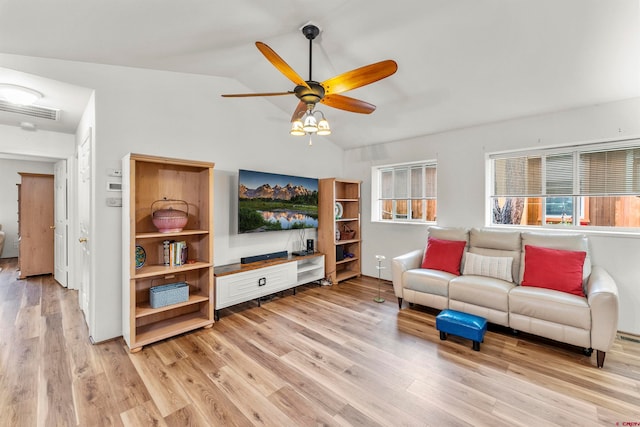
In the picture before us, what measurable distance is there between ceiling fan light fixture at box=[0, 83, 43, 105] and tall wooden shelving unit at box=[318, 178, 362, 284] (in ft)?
11.3

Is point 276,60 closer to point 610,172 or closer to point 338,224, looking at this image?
point 338,224

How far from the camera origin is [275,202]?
3.80 m

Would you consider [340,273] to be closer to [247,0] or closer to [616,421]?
[616,421]

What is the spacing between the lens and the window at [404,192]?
4246 millimetres

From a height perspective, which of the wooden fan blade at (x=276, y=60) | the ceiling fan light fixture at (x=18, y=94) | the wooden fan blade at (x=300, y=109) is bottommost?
the wooden fan blade at (x=300, y=109)

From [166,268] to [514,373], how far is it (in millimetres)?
3179

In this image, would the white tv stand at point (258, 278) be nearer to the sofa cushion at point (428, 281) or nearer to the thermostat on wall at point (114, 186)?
the thermostat on wall at point (114, 186)

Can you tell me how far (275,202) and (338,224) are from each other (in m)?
1.57

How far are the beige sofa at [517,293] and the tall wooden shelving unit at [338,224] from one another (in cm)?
126

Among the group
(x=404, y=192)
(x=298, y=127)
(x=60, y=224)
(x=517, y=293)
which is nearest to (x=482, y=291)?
(x=517, y=293)

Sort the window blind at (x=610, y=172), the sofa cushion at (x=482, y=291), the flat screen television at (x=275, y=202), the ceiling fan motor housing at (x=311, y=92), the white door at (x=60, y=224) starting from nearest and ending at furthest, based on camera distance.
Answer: the ceiling fan motor housing at (x=311, y=92) → the sofa cushion at (x=482, y=291) → the window blind at (x=610, y=172) → the flat screen television at (x=275, y=202) → the white door at (x=60, y=224)

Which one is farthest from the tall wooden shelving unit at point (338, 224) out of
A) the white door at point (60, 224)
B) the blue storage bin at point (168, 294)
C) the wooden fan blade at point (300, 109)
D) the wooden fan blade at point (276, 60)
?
the white door at point (60, 224)

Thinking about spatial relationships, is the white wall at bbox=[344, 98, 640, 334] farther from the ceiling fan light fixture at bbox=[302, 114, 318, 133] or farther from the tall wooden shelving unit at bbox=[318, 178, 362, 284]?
the ceiling fan light fixture at bbox=[302, 114, 318, 133]

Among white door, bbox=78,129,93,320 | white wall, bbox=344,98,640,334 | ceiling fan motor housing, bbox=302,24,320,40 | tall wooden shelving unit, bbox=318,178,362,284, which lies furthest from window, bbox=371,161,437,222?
white door, bbox=78,129,93,320
